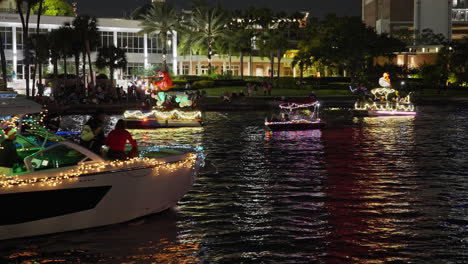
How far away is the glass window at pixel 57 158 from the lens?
42.2 feet

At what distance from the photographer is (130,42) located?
351ft

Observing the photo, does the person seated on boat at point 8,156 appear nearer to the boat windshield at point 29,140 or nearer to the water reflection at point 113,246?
the boat windshield at point 29,140

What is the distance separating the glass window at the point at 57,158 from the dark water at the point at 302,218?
50.1 inches

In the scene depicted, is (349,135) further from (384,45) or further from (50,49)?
(384,45)

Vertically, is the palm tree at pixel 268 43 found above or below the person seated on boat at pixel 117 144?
above

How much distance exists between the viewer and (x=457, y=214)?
1462 cm

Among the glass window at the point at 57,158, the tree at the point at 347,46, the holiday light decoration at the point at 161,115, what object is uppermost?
the tree at the point at 347,46

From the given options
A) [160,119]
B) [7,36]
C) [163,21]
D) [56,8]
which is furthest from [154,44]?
[160,119]

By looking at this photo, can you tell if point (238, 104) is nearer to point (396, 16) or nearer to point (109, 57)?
point (109, 57)

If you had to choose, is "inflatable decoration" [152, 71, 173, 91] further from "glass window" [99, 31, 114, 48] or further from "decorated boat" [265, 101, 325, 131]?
"glass window" [99, 31, 114, 48]

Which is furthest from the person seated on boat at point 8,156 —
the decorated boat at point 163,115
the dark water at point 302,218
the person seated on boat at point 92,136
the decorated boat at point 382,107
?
the decorated boat at point 382,107

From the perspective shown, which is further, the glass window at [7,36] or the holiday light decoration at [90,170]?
the glass window at [7,36]

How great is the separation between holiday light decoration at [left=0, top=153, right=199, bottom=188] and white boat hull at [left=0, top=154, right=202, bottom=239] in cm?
4

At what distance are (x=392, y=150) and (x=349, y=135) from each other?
7.06m
